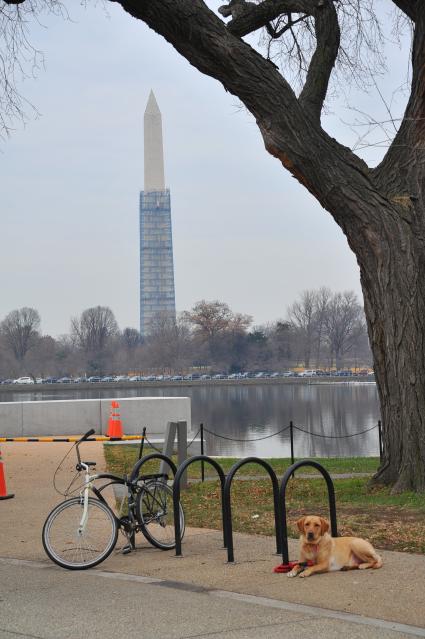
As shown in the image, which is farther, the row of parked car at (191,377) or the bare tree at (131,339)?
the bare tree at (131,339)

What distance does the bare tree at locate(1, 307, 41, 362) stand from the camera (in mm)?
153250

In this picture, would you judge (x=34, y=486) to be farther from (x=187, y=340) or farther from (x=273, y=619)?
(x=187, y=340)

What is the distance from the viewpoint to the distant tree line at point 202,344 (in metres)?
149

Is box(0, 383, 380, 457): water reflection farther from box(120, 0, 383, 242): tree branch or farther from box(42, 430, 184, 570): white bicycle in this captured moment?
box(42, 430, 184, 570): white bicycle

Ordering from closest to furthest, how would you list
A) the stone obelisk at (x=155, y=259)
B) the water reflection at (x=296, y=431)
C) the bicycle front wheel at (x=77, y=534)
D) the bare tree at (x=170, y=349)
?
the bicycle front wheel at (x=77, y=534), the water reflection at (x=296, y=431), the bare tree at (x=170, y=349), the stone obelisk at (x=155, y=259)

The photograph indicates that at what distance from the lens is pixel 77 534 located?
318 inches

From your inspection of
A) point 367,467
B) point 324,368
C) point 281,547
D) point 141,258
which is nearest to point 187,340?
point 324,368

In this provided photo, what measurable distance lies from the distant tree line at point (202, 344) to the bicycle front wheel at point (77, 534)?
13782 cm

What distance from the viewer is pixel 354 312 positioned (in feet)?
519

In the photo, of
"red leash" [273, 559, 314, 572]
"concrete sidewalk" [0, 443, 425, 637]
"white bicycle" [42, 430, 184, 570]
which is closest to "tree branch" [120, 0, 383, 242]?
"concrete sidewalk" [0, 443, 425, 637]

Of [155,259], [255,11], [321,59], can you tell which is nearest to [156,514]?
[321,59]

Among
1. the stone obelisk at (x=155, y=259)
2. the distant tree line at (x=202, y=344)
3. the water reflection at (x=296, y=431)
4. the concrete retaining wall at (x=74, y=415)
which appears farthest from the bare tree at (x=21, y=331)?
the concrete retaining wall at (x=74, y=415)

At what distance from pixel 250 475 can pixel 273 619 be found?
10195 millimetres

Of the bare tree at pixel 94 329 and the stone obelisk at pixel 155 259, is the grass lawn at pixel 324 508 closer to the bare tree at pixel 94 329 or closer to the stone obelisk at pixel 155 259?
the bare tree at pixel 94 329
